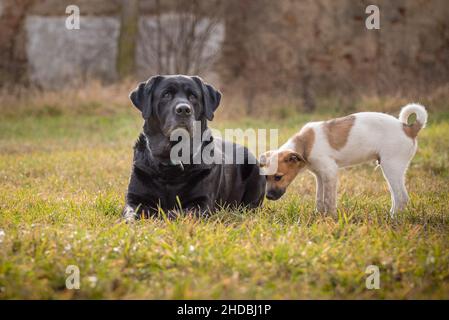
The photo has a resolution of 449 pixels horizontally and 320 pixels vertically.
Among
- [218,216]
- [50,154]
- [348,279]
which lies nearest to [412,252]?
[348,279]

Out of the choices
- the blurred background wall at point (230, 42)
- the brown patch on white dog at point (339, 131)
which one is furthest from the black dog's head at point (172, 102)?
the blurred background wall at point (230, 42)

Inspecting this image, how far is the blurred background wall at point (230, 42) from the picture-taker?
1573 cm

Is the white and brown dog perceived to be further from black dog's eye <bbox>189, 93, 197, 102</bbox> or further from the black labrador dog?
black dog's eye <bbox>189, 93, 197, 102</bbox>

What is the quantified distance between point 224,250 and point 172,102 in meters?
1.70

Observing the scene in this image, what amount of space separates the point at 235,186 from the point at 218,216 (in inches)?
45.3

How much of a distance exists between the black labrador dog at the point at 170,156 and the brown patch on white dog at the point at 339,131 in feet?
3.64

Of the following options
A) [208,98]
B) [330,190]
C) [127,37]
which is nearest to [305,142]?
[330,190]

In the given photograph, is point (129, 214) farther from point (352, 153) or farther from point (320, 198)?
point (352, 153)

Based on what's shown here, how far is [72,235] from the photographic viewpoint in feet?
12.4

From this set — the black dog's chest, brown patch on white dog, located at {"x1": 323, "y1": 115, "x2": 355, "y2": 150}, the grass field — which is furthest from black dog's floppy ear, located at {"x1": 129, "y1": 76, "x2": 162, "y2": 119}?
brown patch on white dog, located at {"x1": 323, "y1": 115, "x2": 355, "y2": 150}

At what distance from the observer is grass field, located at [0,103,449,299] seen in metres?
3.26

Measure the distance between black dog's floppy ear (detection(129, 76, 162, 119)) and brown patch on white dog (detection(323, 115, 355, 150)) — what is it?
5.41 ft
